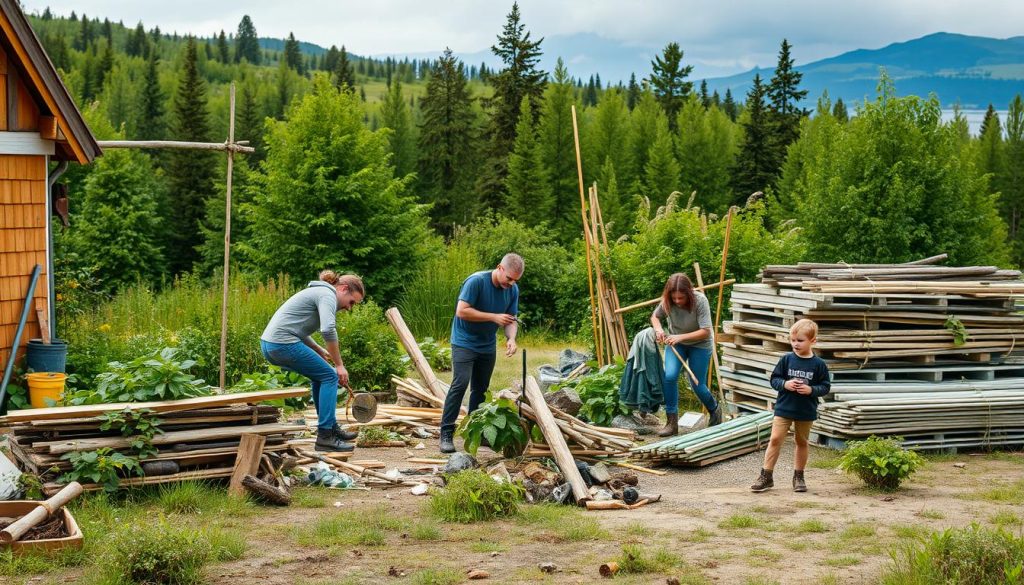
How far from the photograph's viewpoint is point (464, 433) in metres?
9.45

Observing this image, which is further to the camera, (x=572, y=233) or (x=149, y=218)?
(x=572, y=233)

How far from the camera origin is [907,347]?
11.3m

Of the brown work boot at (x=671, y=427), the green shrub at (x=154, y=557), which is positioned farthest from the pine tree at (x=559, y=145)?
the green shrub at (x=154, y=557)

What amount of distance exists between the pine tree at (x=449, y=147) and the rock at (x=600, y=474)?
52.3 metres

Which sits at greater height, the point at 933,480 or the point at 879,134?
the point at 879,134

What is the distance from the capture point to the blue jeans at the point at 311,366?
9.56 m

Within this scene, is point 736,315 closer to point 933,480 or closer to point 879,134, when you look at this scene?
point 933,480

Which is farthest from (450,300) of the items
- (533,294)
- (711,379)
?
(711,379)

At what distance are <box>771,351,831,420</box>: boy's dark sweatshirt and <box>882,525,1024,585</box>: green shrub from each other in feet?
9.38

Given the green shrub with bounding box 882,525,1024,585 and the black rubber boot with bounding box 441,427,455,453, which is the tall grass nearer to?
the black rubber boot with bounding box 441,427,455,453

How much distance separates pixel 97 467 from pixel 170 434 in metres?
0.62

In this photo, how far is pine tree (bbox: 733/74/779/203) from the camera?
200 feet

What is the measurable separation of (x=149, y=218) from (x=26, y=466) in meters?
48.7

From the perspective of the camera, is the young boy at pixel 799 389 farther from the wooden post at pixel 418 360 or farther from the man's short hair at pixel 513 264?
the wooden post at pixel 418 360
